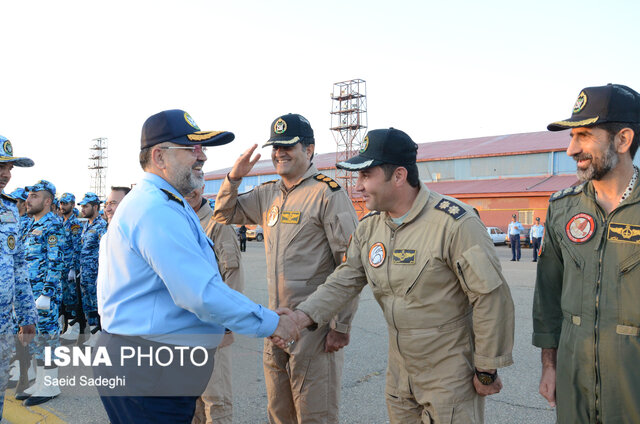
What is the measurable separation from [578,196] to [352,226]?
1445 millimetres

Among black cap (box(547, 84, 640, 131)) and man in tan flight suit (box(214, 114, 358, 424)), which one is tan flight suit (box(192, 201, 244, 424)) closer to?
man in tan flight suit (box(214, 114, 358, 424))

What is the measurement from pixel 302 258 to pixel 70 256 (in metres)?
5.24

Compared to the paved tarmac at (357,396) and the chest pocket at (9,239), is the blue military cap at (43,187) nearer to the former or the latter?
the chest pocket at (9,239)

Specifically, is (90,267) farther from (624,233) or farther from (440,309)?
(624,233)

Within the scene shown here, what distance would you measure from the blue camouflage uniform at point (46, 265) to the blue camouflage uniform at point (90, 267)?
1.19 metres

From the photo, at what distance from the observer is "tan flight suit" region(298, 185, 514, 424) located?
87.4 inches

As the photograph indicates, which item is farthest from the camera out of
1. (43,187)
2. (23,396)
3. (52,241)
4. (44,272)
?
(43,187)

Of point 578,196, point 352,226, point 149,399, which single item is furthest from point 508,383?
point 149,399

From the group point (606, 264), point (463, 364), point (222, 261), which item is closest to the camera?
point (606, 264)

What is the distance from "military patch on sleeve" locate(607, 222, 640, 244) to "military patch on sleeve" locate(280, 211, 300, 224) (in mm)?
1947

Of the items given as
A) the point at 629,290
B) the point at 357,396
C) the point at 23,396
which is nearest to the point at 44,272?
the point at 23,396

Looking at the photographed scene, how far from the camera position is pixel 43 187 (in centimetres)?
573

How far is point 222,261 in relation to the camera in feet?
13.0

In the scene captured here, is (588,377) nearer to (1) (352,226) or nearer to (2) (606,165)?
(2) (606,165)
